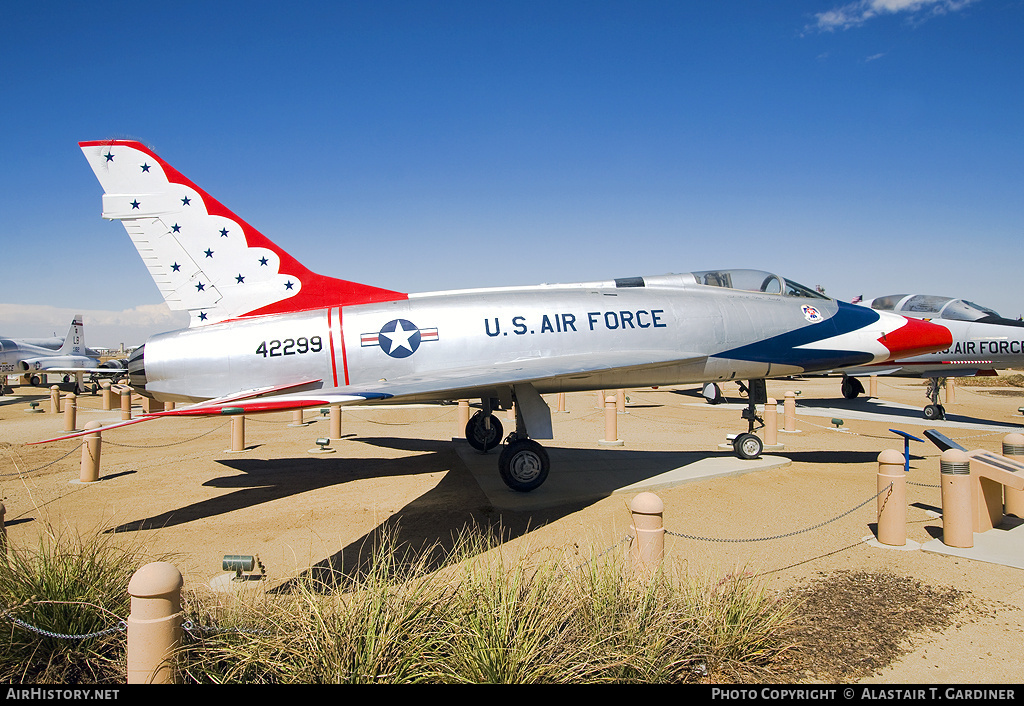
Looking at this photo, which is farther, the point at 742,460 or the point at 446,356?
the point at 742,460

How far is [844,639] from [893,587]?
128 cm

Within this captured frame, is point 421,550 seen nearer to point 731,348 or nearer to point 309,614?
point 309,614

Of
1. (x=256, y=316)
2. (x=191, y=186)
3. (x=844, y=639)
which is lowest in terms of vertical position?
(x=844, y=639)

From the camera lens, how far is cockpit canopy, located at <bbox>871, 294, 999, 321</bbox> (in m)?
15.7

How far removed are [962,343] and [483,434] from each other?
13.1m

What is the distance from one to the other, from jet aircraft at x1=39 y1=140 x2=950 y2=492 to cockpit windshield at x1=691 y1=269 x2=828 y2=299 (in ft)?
0.45

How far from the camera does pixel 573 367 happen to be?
7609mm

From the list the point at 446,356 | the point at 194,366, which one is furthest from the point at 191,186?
the point at 446,356

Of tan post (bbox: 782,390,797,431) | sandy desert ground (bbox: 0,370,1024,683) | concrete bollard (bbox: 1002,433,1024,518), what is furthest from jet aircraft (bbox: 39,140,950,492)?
tan post (bbox: 782,390,797,431)

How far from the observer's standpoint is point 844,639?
4.00m

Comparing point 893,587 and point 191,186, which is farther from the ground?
point 191,186

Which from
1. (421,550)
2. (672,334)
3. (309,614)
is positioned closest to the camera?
(309,614)

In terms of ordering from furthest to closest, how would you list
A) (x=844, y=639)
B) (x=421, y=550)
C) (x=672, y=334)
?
1. (x=672, y=334)
2. (x=421, y=550)
3. (x=844, y=639)

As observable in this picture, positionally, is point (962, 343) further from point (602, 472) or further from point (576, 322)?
point (576, 322)
